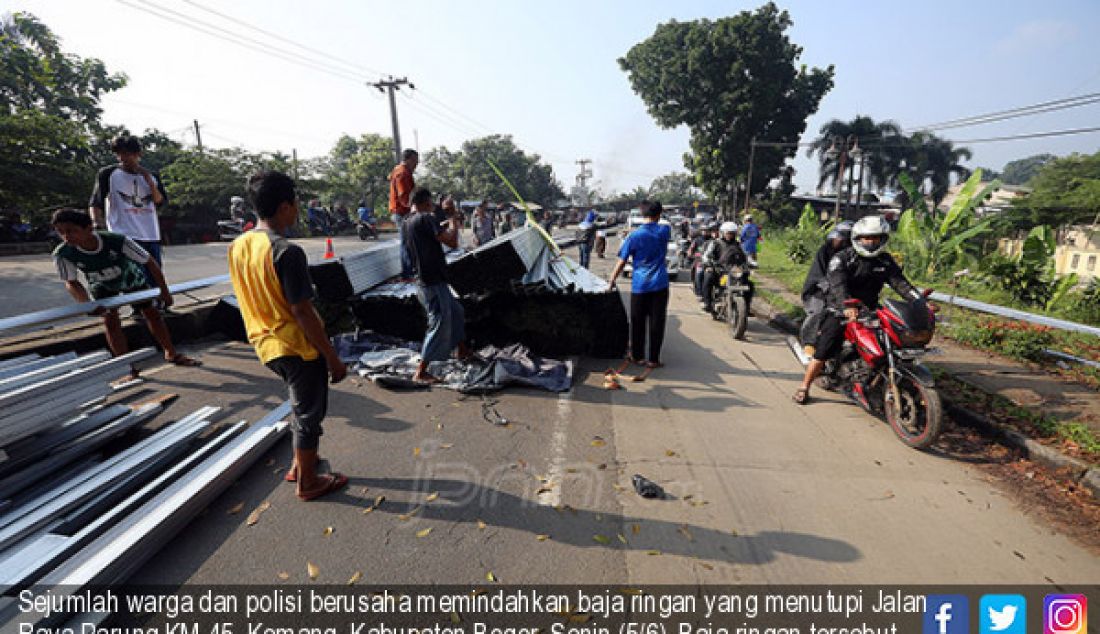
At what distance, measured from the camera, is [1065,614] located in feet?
7.15

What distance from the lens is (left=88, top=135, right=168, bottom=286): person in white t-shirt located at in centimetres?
481

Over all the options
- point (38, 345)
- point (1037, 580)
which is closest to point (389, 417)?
point (38, 345)

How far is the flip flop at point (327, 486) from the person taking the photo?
284 centimetres

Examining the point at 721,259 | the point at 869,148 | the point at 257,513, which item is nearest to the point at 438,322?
the point at 257,513

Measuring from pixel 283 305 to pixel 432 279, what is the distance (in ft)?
6.76

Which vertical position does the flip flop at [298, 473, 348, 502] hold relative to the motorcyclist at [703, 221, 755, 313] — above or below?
below

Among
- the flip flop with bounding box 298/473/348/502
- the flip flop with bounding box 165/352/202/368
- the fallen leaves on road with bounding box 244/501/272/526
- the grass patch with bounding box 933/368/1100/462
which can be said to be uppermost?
the flip flop with bounding box 165/352/202/368

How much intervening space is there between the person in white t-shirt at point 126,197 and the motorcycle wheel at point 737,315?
7.39m

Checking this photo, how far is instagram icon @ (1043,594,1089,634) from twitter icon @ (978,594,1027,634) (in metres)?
0.08

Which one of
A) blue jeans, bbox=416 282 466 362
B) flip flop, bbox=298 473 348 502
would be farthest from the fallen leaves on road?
blue jeans, bbox=416 282 466 362

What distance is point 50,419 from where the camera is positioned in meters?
2.81

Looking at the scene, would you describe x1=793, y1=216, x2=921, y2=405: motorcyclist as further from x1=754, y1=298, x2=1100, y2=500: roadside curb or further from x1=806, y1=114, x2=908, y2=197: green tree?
x1=806, y1=114, x2=908, y2=197: green tree

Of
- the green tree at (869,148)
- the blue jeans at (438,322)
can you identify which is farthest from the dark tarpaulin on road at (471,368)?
the green tree at (869,148)

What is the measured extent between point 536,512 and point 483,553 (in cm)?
44
